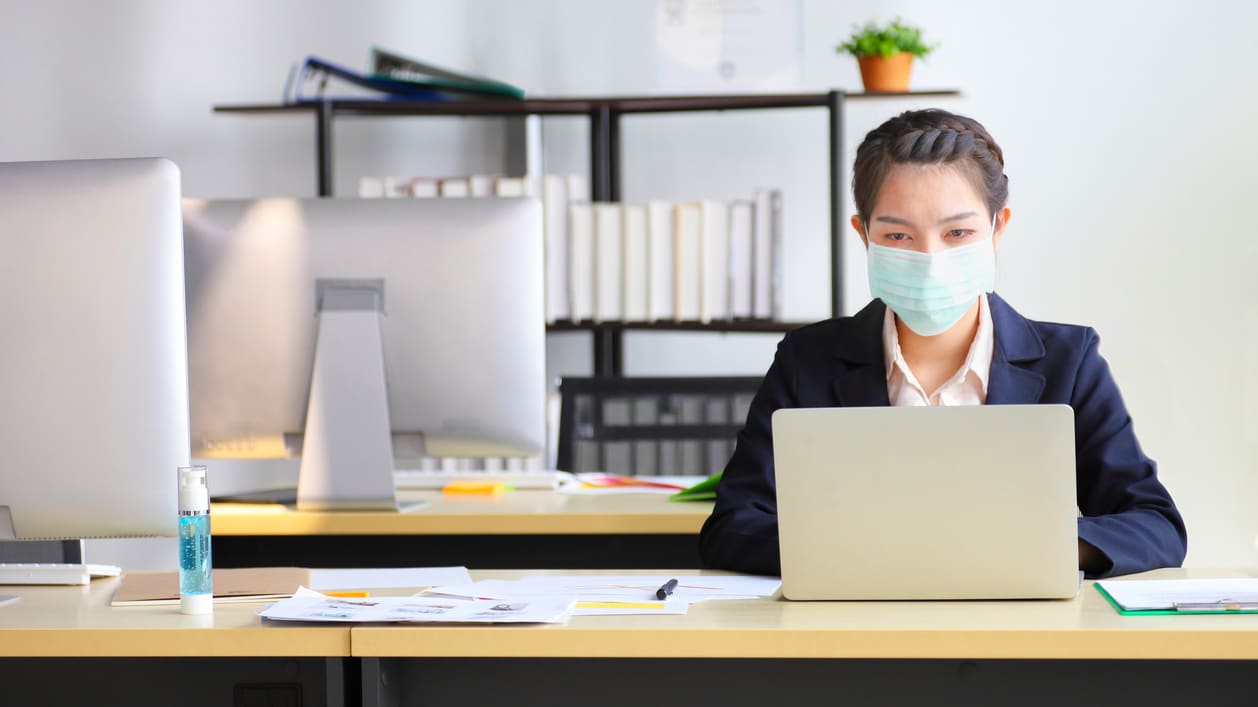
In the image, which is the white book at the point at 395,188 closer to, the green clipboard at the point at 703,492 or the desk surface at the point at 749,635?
the green clipboard at the point at 703,492

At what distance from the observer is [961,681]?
1163mm

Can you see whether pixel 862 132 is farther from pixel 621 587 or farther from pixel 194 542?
pixel 194 542

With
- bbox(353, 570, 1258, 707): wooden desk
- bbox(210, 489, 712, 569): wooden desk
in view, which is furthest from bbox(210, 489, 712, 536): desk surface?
bbox(353, 570, 1258, 707): wooden desk

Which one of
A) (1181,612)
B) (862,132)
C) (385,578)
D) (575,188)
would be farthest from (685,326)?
(1181,612)

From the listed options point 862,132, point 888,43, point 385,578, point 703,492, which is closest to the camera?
point 385,578

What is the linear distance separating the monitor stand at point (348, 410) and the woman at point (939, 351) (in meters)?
0.67

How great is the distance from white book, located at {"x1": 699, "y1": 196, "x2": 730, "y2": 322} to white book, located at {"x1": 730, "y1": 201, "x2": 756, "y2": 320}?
1cm

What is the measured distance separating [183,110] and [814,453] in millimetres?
2923

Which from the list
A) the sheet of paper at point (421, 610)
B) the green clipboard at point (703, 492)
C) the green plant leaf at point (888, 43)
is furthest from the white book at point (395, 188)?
the sheet of paper at point (421, 610)

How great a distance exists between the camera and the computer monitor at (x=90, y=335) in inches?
52.9

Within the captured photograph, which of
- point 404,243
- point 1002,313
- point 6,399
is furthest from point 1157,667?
point 404,243

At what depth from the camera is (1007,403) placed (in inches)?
64.2

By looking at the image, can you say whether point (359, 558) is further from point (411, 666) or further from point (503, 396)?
point (411, 666)

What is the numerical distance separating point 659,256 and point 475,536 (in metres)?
1.22
